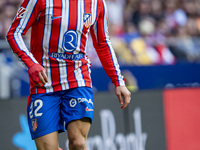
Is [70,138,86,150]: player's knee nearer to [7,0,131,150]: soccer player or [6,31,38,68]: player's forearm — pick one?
[7,0,131,150]: soccer player

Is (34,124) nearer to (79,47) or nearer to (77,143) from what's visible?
(77,143)

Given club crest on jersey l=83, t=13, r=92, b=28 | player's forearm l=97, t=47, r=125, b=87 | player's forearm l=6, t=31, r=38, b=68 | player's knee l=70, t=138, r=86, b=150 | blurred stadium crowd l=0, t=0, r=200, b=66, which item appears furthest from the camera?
blurred stadium crowd l=0, t=0, r=200, b=66

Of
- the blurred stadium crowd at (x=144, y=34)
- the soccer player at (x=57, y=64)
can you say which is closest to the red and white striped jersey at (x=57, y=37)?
the soccer player at (x=57, y=64)

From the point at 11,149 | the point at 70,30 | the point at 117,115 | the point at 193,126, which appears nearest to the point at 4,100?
the point at 11,149

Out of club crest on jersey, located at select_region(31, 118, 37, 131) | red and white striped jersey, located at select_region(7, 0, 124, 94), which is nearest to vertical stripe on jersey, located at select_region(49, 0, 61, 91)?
red and white striped jersey, located at select_region(7, 0, 124, 94)

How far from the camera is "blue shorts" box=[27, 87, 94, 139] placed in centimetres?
336

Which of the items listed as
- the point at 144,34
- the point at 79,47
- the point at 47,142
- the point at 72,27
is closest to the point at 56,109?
the point at 47,142

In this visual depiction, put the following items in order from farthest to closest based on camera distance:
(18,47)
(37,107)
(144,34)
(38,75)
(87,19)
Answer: (144,34), (87,19), (37,107), (18,47), (38,75)

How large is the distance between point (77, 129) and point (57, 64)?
0.55 metres

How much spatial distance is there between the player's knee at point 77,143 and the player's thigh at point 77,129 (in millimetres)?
17

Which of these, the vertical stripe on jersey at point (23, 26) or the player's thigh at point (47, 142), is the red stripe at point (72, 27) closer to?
the vertical stripe on jersey at point (23, 26)

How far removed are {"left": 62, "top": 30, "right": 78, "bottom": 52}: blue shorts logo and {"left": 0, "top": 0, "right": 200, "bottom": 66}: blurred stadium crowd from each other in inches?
171

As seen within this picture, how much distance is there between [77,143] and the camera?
3.34 meters

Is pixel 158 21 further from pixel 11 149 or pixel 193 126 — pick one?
pixel 11 149
